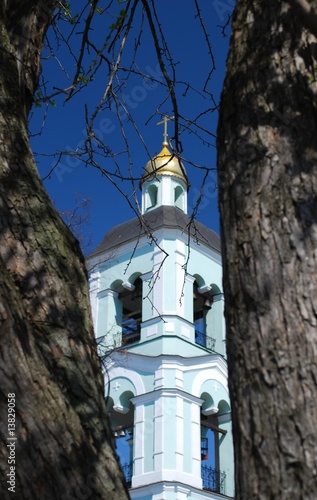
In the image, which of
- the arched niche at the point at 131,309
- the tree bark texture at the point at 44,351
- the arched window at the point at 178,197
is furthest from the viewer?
the arched window at the point at 178,197

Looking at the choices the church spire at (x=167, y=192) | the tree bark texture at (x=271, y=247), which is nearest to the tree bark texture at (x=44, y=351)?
the tree bark texture at (x=271, y=247)

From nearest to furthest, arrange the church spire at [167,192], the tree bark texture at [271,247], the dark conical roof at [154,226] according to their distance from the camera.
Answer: the tree bark texture at [271,247] < the dark conical roof at [154,226] < the church spire at [167,192]

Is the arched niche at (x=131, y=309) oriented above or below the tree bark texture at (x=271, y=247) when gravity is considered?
above

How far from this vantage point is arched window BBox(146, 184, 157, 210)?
67.3 feet

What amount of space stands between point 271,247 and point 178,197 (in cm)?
1959

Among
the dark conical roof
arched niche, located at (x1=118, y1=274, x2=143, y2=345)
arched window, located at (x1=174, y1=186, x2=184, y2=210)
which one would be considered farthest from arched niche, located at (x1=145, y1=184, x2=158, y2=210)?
arched niche, located at (x1=118, y1=274, x2=143, y2=345)

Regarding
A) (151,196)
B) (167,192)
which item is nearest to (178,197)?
(167,192)

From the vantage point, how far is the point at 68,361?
71.9 inches

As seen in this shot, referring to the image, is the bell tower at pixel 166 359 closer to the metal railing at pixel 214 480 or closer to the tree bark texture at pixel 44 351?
the metal railing at pixel 214 480

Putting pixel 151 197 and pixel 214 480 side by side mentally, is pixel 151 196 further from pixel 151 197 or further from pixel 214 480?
pixel 214 480

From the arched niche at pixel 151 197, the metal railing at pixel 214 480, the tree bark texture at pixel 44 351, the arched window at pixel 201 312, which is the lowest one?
Result: the tree bark texture at pixel 44 351

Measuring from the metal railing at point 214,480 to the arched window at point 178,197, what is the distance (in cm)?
745

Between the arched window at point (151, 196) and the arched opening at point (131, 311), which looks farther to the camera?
the arched window at point (151, 196)

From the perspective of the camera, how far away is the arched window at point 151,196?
2051 cm
